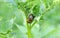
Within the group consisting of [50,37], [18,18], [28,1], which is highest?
[28,1]

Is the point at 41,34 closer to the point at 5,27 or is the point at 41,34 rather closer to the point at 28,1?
the point at 5,27

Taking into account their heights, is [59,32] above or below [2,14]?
below

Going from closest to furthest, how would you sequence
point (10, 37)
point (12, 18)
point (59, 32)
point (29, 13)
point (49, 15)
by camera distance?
point (29, 13), point (10, 37), point (12, 18), point (59, 32), point (49, 15)

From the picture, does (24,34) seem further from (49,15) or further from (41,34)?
(49,15)

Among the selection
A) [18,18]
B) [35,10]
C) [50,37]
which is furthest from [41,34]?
[35,10]

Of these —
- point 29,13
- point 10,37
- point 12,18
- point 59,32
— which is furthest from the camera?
point 59,32

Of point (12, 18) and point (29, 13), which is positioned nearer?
point (29, 13)

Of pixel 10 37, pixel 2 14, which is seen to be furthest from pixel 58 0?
pixel 2 14
